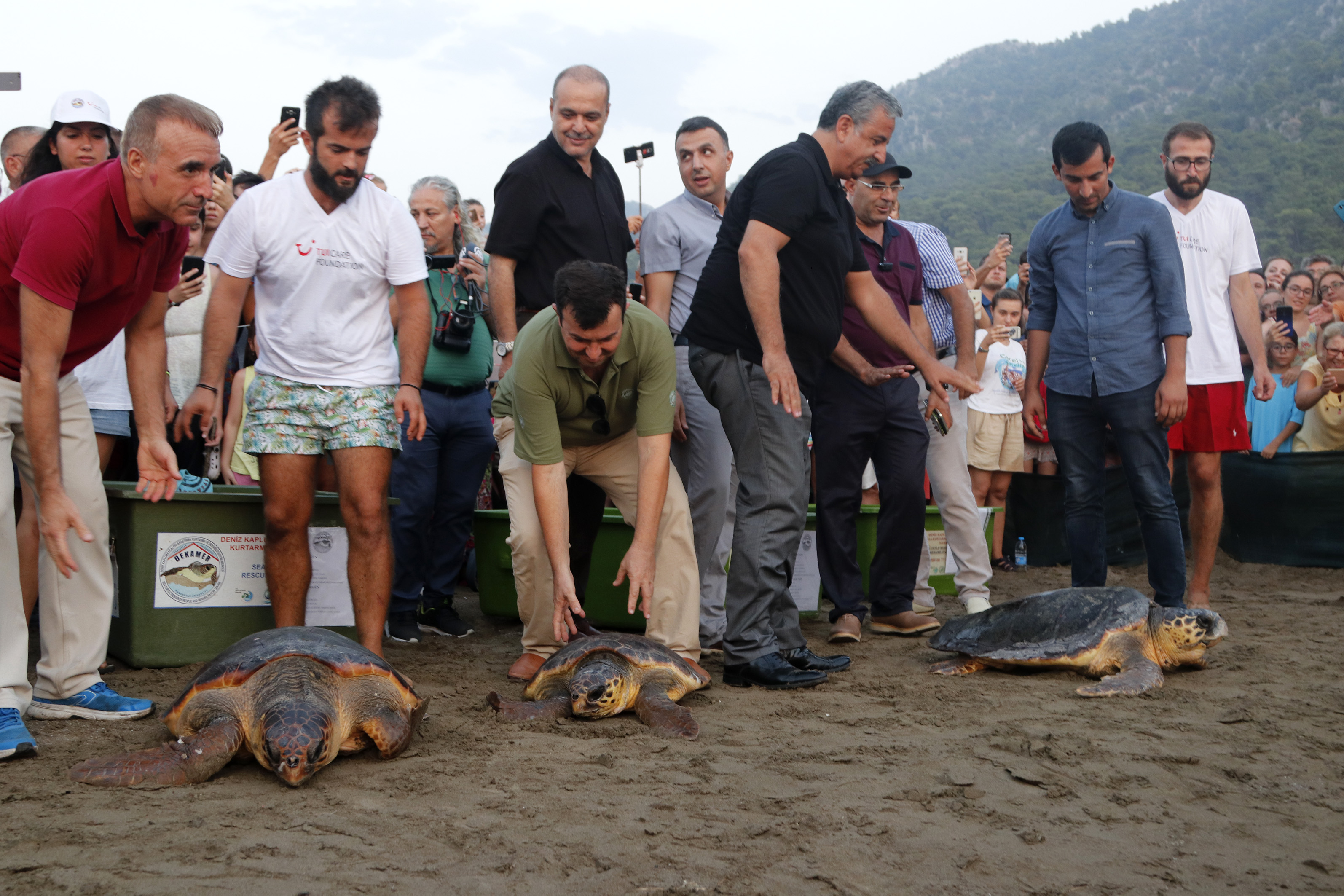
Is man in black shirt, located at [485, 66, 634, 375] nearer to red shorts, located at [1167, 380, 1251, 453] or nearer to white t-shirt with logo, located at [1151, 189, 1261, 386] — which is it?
white t-shirt with logo, located at [1151, 189, 1261, 386]

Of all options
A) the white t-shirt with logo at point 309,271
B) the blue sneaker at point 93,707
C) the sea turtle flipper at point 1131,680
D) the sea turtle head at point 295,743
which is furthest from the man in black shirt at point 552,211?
the sea turtle flipper at point 1131,680

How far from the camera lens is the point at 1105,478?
4.20 m

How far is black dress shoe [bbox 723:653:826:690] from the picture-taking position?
3375 millimetres

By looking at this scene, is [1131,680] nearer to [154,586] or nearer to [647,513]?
[647,513]

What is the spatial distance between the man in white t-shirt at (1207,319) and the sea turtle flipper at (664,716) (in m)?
2.70

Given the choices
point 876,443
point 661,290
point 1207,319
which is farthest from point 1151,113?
point 661,290

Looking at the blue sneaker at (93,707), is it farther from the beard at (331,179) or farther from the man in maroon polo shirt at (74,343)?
the beard at (331,179)

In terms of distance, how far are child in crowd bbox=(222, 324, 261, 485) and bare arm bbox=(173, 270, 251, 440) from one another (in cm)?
82

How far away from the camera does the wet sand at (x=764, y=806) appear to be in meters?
1.80

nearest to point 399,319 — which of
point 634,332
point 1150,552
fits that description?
point 634,332

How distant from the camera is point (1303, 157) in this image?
33781 millimetres

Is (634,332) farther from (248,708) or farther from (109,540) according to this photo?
(109,540)

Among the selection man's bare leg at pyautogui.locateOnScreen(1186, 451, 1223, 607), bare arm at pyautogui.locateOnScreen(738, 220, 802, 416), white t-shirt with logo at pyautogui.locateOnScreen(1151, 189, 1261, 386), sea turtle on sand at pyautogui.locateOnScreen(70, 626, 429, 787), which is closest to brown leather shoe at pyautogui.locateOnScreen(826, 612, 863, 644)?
bare arm at pyautogui.locateOnScreen(738, 220, 802, 416)

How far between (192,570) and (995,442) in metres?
4.68
